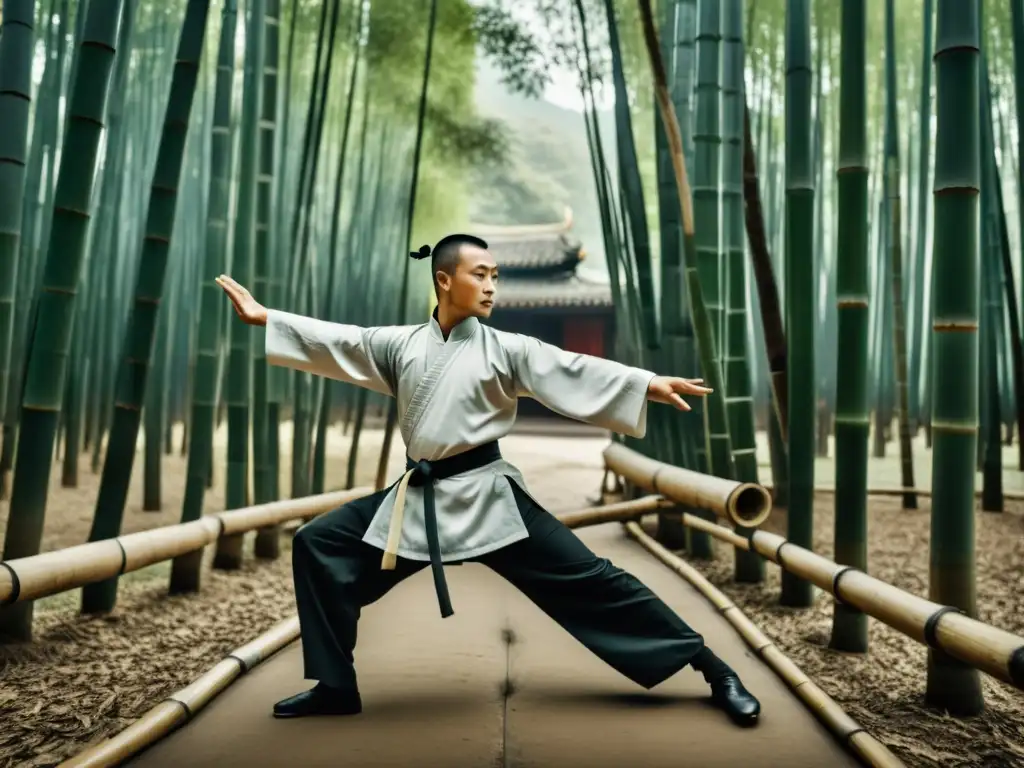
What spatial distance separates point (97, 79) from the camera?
1960 mm

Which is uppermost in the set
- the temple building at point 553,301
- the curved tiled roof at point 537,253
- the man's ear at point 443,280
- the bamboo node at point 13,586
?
the curved tiled roof at point 537,253

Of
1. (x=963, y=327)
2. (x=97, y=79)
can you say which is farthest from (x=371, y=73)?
(x=963, y=327)

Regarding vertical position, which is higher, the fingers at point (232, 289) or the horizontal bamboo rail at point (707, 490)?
the fingers at point (232, 289)

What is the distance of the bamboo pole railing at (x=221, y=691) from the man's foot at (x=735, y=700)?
0.48ft

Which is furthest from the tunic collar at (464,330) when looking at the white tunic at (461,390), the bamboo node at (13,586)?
the bamboo node at (13,586)

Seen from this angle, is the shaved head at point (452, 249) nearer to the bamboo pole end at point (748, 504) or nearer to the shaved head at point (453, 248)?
the shaved head at point (453, 248)

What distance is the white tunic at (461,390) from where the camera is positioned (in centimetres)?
162

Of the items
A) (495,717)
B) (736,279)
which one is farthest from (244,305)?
(736,279)

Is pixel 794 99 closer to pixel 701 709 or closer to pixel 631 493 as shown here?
pixel 701 709

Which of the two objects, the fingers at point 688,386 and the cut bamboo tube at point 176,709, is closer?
the cut bamboo tube at point 176,709

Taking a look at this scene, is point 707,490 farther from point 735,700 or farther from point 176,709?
point 176,709

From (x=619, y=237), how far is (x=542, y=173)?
4727 cm

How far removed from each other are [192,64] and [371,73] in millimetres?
4388

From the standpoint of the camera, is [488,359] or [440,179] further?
[440,179]
